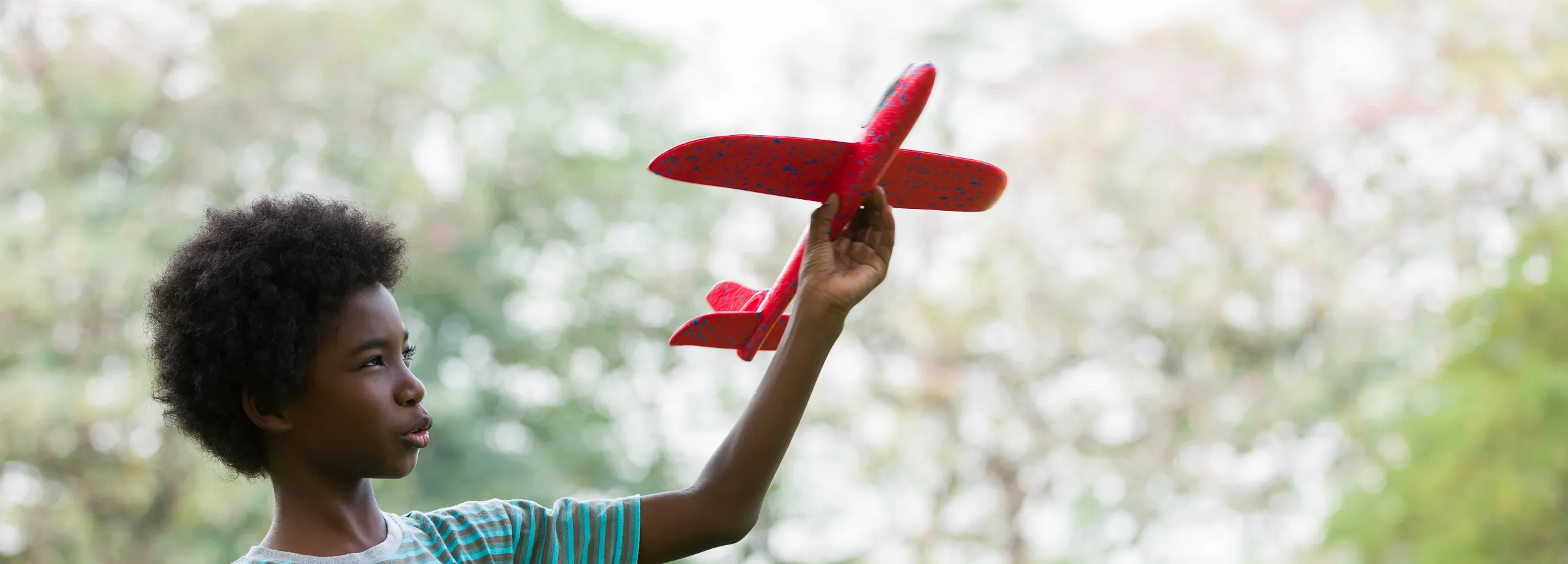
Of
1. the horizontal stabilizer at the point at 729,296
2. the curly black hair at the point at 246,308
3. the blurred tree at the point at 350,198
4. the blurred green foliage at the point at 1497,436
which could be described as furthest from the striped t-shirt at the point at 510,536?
the blurred green foliage at the point at 1497,436

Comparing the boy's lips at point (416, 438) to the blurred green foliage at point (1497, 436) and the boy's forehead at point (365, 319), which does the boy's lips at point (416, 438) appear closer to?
the boy's forehead at point (365, 319)

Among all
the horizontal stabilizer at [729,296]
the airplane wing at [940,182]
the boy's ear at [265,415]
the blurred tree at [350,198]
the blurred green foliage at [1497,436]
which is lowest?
the boy's ear at [265,415]

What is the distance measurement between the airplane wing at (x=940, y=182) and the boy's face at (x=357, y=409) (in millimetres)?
467

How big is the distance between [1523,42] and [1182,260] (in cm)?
206

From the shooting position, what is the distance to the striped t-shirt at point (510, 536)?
118 cm

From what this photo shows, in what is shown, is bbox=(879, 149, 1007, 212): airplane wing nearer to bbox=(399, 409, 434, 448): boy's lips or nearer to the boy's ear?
bbox=(399, 409, 434, 448): boy's lips

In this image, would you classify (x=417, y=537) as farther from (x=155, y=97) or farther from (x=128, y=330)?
(x=155, y=97)

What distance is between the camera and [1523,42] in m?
7.32

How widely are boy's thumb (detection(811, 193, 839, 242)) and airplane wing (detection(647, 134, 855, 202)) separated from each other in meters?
0.04

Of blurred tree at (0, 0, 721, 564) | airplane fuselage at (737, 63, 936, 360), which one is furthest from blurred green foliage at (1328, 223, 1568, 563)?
airplane fuselage at (737, 63, 936, 360)

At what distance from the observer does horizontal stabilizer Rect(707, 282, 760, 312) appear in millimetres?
1356

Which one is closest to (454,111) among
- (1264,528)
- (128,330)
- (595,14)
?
(595,14)

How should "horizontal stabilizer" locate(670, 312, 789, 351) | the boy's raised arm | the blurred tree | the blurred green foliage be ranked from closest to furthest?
the boy's raised arm, "horizontal stabilizer" locate(670, 312, 789, 351), the blurred green foliage, the blurred tree

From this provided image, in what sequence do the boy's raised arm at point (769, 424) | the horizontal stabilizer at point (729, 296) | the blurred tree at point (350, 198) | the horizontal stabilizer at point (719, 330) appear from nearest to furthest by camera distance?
the boy's raised arm at point (769, 424)
the horizontal stabilizer at point (719, 330)
the horizontal stabilizer at point (729, 296)
the blurred tree at point (350, 198)
